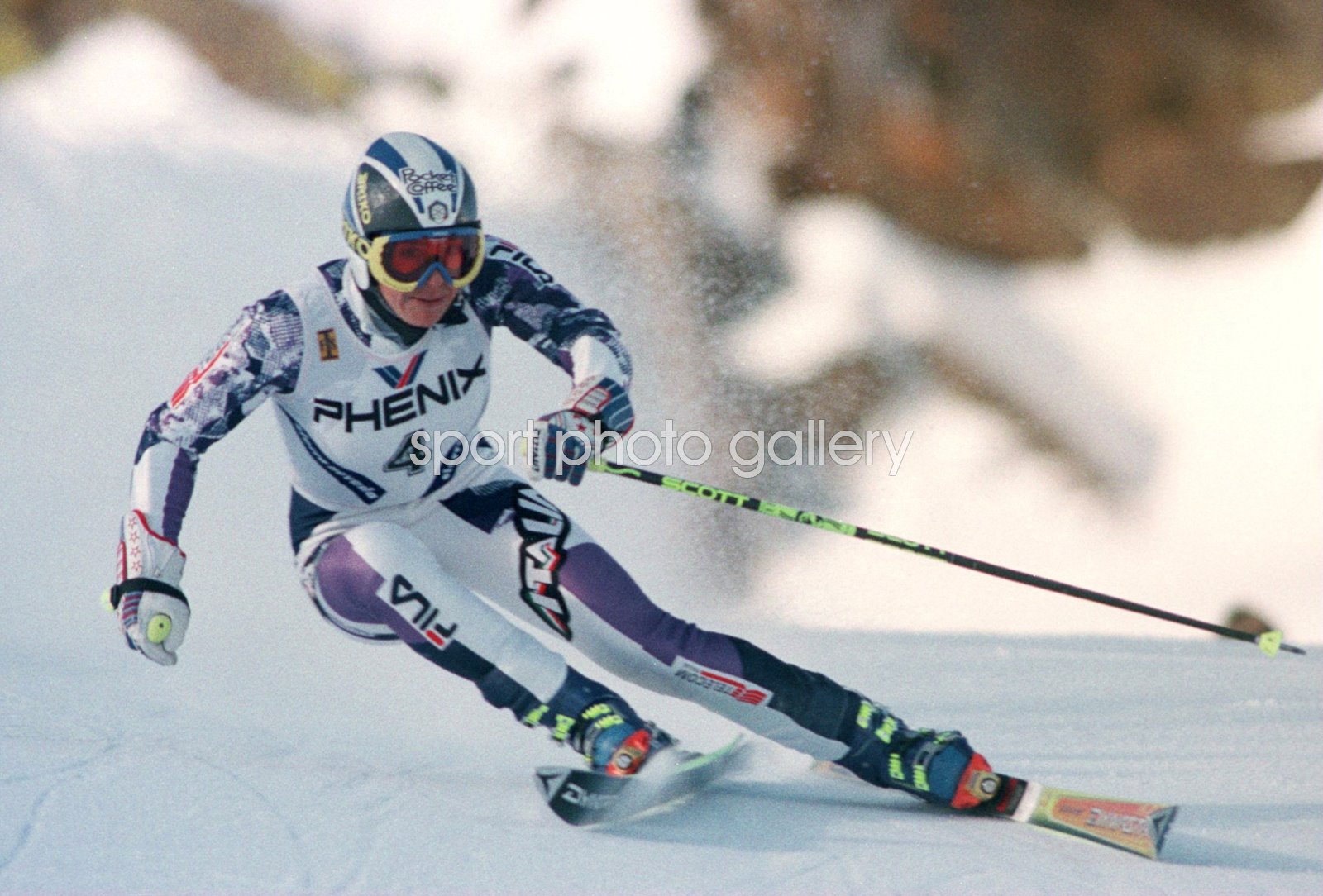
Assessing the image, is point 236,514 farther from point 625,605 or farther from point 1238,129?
point 1238,129

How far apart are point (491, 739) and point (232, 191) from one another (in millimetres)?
3973

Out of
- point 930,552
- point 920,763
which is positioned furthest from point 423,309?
point 920,763

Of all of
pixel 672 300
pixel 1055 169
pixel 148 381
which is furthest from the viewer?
pixel 1055 169

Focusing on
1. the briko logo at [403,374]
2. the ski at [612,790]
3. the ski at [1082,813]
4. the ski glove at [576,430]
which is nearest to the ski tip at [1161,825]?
the ski at [1082,813]

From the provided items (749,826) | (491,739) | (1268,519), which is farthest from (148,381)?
(1268,519)

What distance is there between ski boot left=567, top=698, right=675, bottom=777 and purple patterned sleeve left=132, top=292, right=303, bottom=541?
3.12 ft

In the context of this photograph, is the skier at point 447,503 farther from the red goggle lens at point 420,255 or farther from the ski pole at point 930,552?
the ski pole at point 930,552

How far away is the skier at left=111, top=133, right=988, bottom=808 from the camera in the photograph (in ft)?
8.58

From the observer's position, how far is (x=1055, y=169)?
21.1 ft

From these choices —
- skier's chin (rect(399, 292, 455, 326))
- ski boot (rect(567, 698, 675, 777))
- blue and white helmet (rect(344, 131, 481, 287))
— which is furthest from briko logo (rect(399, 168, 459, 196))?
ski boot (rect(567, 698, 675, 777))

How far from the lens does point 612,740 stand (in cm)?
262

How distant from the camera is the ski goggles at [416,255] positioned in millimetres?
2623

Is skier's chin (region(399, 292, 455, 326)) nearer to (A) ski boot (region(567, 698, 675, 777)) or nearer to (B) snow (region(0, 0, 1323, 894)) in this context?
(A) ski boot (region(567, 698, 675, 777))

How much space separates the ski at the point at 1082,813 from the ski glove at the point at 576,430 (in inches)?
44.8
